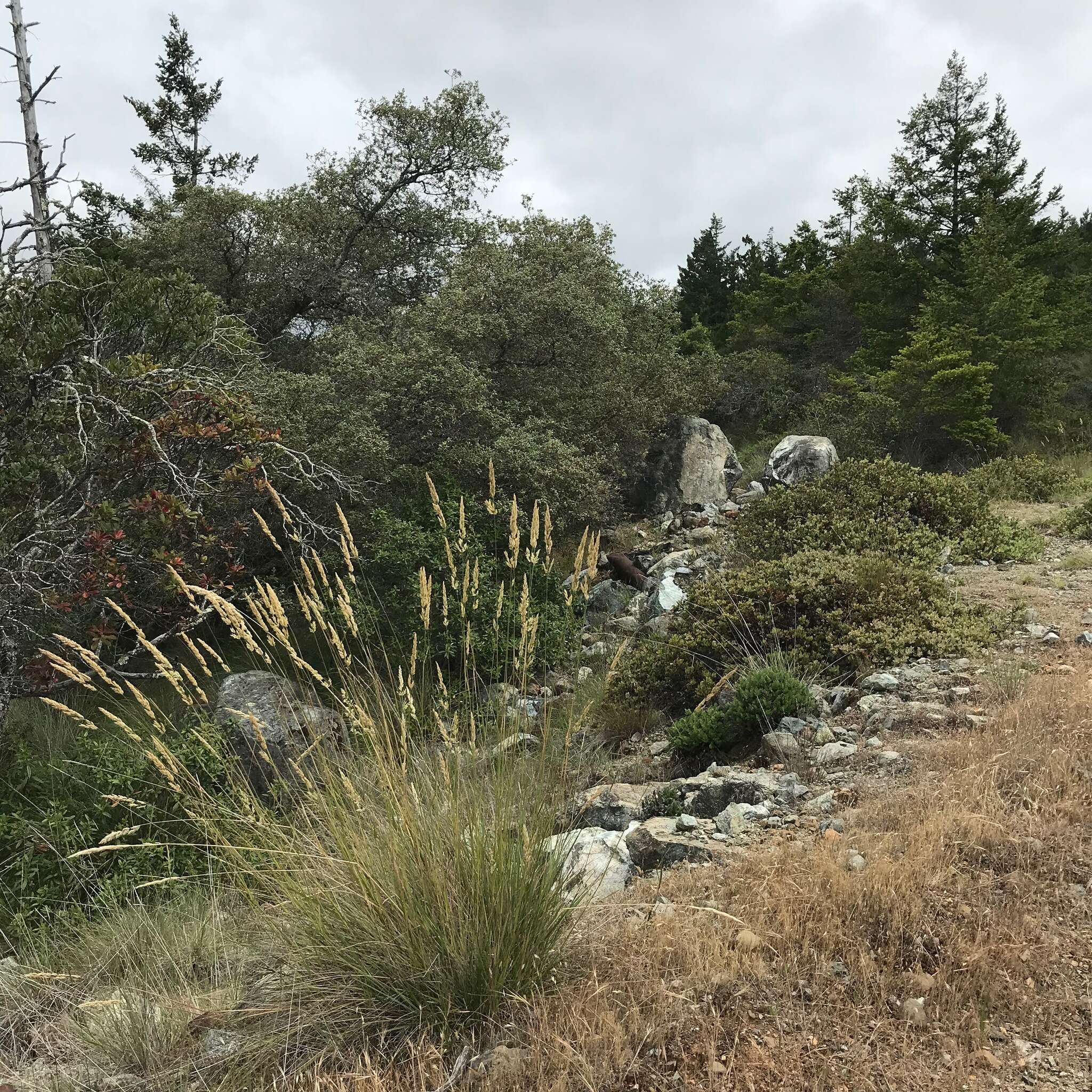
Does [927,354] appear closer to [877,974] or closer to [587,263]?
[587,263]

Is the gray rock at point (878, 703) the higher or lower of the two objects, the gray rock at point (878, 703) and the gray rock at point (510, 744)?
the lower

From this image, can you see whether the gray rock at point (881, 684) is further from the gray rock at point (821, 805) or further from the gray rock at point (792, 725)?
the gray rock at point (821, 805)

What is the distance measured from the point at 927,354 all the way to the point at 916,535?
8.13 metres

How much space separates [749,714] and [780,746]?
1.74 feet

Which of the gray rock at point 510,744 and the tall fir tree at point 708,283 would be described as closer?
the gray rock at point 510,744

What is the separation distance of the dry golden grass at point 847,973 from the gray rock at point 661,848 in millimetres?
358

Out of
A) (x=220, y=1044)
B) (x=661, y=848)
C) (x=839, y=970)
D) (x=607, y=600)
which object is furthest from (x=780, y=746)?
(x=607, y=600)

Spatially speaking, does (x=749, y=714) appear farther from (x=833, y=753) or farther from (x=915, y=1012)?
(x=915, y=1012)

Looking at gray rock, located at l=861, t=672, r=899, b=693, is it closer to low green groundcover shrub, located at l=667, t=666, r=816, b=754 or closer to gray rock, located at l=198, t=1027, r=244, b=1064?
low green groundcover shrub, located at l=667, t=666, r=816, b=754

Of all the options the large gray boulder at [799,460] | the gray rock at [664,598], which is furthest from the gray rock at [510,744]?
the large gray boulder at [799,460]

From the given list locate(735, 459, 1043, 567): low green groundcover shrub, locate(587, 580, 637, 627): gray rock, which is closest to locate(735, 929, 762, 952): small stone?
locate(735, 459, 1043, 567): low green groundcover shrub

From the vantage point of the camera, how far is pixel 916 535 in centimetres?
865

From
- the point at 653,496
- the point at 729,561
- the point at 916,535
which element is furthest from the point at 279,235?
the point at 916,535

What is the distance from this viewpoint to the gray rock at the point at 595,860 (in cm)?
276
